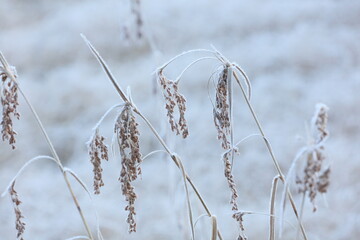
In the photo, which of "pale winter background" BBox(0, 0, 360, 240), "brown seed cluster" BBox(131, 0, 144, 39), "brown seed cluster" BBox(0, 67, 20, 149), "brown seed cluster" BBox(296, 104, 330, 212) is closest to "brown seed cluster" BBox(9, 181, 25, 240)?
"brown seed cluster" BBox(0, 67, 20, 149)

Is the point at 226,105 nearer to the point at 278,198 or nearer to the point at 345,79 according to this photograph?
the point at 278,198

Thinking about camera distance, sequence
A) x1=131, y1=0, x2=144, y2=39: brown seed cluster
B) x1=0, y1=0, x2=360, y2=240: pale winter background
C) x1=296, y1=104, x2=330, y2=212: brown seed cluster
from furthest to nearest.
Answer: x1=0, y1=0, x2=360, y2=240: pale winter background
x1=131, y1=0, x2=144, y2=39: brown seed cluster
x1=296, y1=104, x2=330, y2=212: brown seed cluster

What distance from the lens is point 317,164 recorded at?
449 millimetres

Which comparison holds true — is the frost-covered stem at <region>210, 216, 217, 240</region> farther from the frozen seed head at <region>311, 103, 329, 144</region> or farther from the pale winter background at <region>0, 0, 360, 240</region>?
the pale winter background at <region>0, 0, 360, 240</region>

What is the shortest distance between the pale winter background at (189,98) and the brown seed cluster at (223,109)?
1015 millimetres

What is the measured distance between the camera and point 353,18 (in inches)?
116

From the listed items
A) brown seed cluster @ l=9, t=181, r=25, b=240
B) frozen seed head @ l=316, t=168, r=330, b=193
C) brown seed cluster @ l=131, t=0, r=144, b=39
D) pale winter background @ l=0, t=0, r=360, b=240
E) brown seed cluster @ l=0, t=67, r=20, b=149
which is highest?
pale winter background @ l=0, t=0, r=360, b=240

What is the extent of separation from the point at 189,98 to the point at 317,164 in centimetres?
227

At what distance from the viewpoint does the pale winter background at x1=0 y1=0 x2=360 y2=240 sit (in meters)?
1.96

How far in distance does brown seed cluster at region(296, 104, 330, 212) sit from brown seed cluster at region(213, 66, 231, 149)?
9 centimetres

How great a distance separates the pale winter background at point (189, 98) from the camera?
1.96 meters

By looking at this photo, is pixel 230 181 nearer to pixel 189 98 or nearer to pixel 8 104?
pixel 8 104

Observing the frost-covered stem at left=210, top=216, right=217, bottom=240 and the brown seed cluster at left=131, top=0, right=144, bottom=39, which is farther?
the brown seed cluster at left=131, top=0, right=144, bottom=39

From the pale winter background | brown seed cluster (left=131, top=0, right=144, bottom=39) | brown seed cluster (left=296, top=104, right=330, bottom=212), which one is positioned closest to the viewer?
brown seed cluster (left=296, top=104, right=330, bottom=212)
